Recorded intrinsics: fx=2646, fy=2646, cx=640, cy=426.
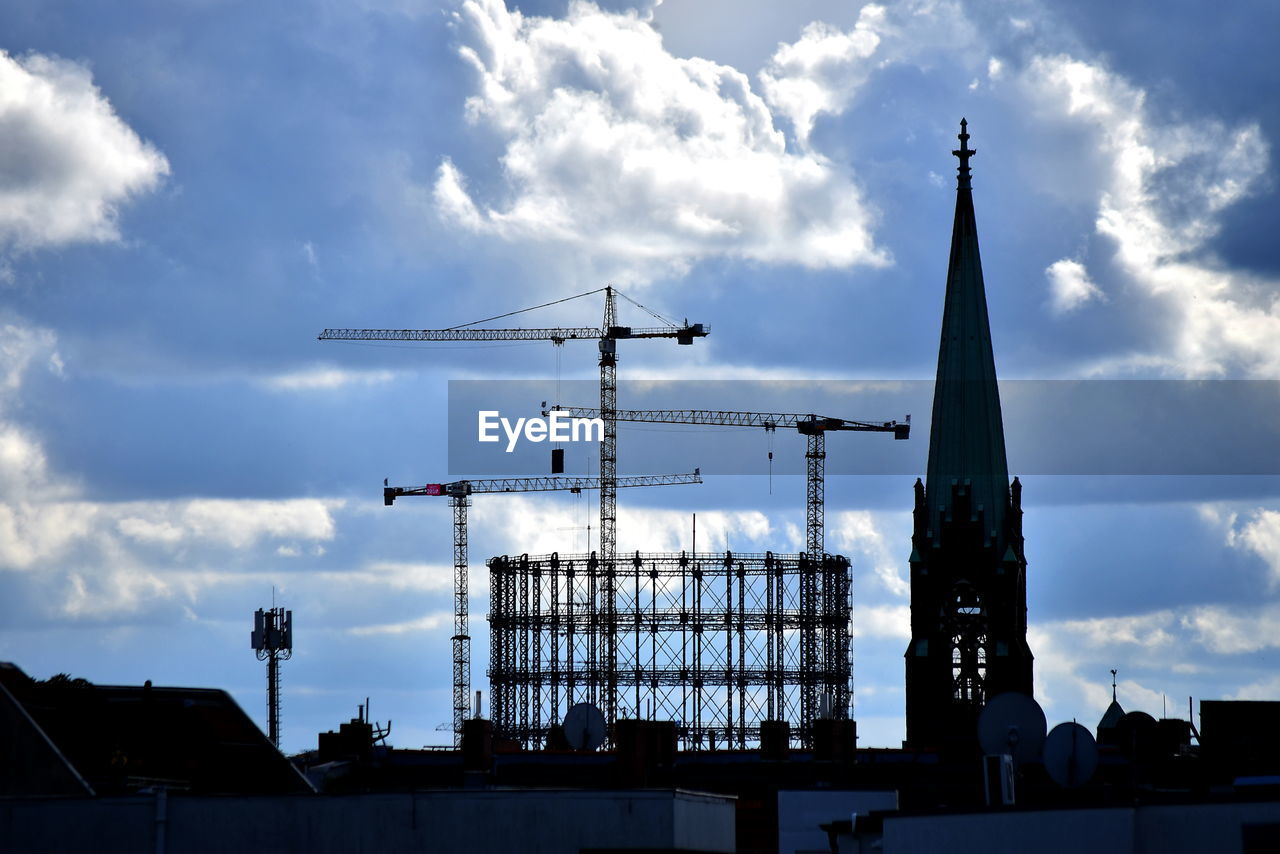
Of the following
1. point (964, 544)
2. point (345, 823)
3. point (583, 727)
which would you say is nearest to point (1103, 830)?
point (345, 823)

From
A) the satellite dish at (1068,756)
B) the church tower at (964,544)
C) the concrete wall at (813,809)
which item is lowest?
the concrete wall at (813,809)

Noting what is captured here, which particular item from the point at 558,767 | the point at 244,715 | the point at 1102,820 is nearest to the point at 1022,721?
the point at 1102,820

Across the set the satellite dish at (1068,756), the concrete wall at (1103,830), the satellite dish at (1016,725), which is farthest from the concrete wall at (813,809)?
the concrete wall at (1103,830)

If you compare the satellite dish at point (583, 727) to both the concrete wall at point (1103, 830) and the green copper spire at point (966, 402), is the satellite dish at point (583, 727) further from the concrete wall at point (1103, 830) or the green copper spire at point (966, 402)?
the green copper spire at point (966, 402)

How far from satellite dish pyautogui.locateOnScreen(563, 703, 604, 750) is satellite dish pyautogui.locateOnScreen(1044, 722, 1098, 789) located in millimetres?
19361

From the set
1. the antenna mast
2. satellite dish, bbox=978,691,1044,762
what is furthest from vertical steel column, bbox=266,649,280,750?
satellite dish, bbox=978,691,1044,762

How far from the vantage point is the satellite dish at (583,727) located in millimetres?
65250

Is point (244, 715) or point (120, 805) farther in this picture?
point (244, 715)

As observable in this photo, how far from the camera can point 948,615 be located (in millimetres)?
118625

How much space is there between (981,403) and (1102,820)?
80.7 m

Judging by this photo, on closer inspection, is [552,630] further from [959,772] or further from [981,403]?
[959,772]

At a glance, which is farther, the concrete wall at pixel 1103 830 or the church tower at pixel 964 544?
the church tower at pixel 964 544

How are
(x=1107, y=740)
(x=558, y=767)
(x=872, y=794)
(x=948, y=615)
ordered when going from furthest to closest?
(x=948, y=615) → (x=1107, y=740) → (x=558, y=767) → (x=872, y=794)

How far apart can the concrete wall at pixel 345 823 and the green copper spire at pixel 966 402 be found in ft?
246
